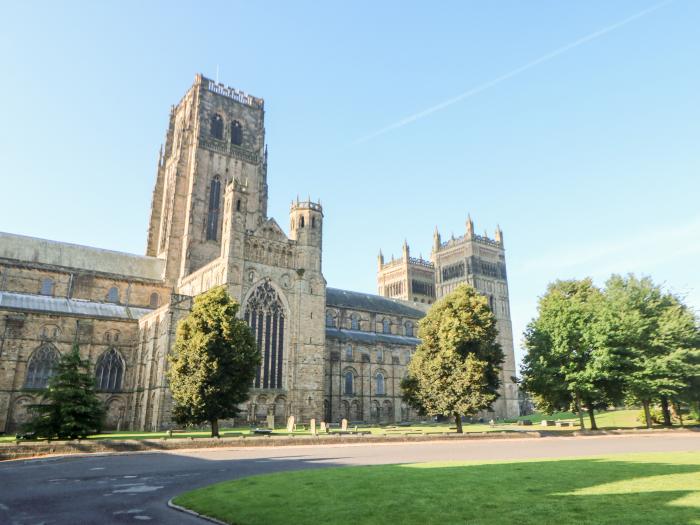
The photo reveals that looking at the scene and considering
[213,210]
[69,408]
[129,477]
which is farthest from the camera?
[213,210]

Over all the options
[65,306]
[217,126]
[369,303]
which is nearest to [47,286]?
[65,306]

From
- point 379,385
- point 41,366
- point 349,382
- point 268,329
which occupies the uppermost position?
point 268,329

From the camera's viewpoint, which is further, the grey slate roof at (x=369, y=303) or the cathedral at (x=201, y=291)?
the grey slate roof at (x=369, y=303)

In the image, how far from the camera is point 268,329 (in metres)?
49.2

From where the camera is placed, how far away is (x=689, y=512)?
8.14 metres

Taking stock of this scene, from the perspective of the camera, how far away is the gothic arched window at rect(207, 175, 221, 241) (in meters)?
63.8

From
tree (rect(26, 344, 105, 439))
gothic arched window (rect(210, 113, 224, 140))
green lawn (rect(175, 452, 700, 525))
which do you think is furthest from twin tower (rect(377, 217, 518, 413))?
green lawn (rect(175, 452, 700, 525))

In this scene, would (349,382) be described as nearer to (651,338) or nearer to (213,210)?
(213,210)

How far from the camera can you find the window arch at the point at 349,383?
199ft

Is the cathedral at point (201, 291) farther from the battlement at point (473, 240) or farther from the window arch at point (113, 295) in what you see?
the battlement at point (473, 240)

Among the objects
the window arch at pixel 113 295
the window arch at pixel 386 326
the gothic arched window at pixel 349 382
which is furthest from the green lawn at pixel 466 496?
the window arch at pixel 386 326

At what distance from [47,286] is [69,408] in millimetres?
29971

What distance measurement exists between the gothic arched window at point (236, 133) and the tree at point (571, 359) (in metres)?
48.6

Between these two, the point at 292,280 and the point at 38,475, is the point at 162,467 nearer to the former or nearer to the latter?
the point at 38,475
